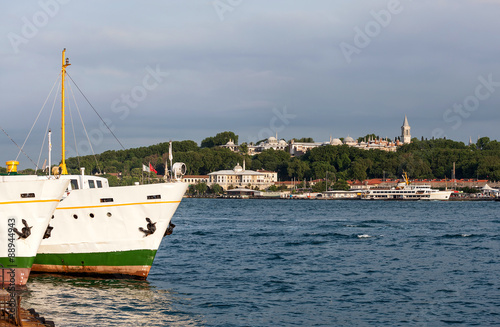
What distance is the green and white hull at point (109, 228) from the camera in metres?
26.8

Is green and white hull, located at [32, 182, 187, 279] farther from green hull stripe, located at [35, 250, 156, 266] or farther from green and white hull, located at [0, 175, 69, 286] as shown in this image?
green and white hull, located at [0, 175, 69, 286]

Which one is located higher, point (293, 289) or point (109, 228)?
point (109, 228)

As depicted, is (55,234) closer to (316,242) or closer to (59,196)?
(59,196)

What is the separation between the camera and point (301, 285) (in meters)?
28.9

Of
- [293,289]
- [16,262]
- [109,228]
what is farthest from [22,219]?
[293,289]

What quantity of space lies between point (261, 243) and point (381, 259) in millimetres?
11965

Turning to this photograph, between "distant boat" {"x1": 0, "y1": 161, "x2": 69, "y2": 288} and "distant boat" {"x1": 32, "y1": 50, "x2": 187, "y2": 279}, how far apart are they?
3808 mm

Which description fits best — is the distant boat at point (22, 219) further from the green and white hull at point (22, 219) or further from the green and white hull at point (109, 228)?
the green and white hull at point (109, 228)

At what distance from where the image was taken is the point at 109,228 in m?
27.0

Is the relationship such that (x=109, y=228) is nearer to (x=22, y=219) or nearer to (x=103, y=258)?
(x=103, y=258)

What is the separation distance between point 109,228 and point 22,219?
473cm

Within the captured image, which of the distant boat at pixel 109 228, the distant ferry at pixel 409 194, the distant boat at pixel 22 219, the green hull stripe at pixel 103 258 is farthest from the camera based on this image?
the distant ferry at pixel 409 194

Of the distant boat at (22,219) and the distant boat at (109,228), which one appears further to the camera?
the distant boat at (109,228)

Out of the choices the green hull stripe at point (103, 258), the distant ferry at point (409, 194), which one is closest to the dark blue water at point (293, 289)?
the green hull stripe at point (103, 258)
